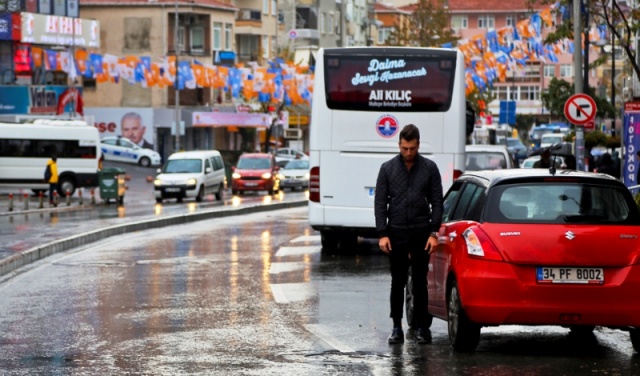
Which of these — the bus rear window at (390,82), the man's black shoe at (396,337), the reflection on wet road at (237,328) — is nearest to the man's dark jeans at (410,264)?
the man's black shoe at (396,337)

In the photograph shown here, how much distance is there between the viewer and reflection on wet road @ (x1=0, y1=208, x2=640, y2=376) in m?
10.7

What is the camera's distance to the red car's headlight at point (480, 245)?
438 inches

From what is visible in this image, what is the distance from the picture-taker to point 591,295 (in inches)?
433

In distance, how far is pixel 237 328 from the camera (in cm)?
1327

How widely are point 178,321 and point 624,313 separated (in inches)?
178

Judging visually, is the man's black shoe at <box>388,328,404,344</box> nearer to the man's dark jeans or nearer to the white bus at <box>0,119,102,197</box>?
the man's dark jeans

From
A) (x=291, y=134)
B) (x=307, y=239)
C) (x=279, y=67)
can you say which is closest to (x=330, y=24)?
(x=291, y=134)

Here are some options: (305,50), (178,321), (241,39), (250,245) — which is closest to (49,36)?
(241,39)

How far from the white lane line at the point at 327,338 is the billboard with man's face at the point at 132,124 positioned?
76.4 m

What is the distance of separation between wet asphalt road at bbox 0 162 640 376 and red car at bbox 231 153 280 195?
33.5 m

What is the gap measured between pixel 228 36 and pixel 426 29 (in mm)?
13441

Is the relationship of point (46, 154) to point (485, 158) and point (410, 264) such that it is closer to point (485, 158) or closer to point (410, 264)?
point (485, 158)

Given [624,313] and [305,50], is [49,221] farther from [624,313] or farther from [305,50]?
[305,50]

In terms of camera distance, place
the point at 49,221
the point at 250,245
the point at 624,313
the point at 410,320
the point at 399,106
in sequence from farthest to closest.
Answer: the point at 49,221, the point at 250,245, the point at 399,106, the point at 410,320, the point at 624,313
